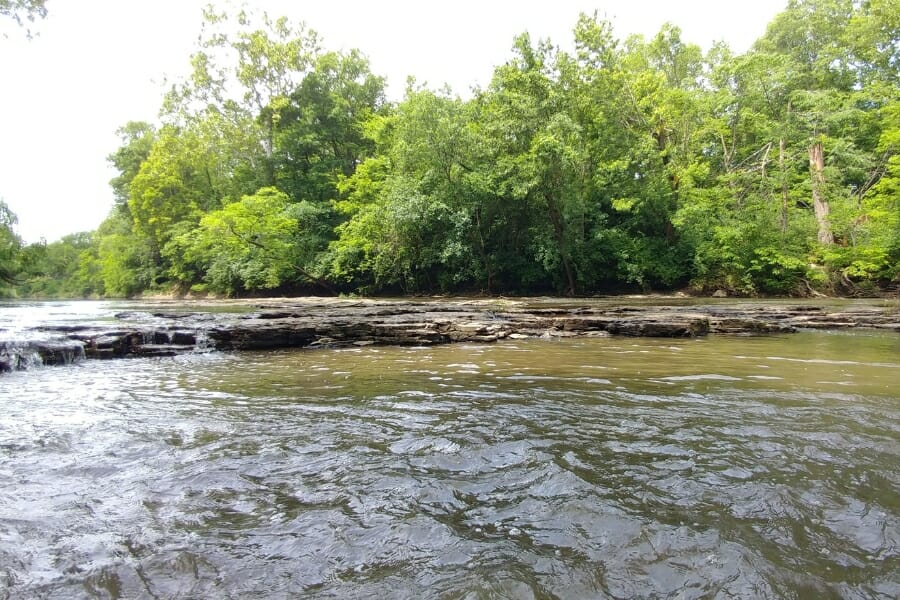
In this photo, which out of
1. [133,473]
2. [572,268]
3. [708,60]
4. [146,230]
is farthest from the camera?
[146,230]

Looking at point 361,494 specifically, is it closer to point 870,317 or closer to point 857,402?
point 857,402

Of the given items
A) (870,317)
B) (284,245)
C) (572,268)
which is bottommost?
(870,317)

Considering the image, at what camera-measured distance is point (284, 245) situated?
28.0 meters

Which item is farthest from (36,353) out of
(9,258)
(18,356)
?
(9,258)

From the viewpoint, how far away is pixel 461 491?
2738 millimetres

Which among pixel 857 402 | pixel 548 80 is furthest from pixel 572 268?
pixel 857 402

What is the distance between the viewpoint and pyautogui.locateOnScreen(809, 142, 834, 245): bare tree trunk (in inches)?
840

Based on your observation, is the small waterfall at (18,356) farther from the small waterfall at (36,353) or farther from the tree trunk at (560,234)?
the tree trunk at (560,234)

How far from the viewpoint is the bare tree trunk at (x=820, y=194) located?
21.3 meters

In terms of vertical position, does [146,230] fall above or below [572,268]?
above

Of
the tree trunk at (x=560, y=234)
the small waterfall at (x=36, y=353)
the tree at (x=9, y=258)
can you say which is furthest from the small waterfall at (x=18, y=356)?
the tree trunk at (x=560, y=234)

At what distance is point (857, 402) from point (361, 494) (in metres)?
4.88

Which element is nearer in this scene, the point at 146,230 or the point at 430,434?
the point at 430,434

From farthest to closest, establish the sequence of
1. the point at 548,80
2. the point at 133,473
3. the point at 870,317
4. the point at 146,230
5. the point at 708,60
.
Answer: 1. the point at 146,230
2. the point at 708,60
3. the point at 548,80
4. the point at 870,317
5. the point at 133,473
